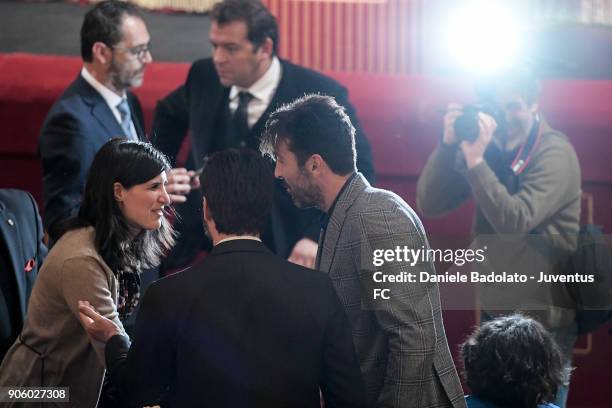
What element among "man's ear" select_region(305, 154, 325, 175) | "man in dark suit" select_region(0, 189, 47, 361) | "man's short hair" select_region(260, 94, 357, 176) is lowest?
"man in dark suit" select_region(0, 189, 47, 361)

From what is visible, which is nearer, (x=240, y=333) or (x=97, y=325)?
(x=240, y=333)

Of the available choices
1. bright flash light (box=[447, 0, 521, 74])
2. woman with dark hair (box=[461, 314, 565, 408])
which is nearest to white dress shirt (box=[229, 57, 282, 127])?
woman with dark hair (box=[461, 314, 565, 408])

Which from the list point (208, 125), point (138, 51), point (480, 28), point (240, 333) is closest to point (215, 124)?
point (208, 125)

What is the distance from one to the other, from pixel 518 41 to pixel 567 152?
225cm

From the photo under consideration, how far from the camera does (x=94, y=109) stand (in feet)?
7.89

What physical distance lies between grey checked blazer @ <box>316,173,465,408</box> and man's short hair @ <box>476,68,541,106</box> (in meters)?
1.03

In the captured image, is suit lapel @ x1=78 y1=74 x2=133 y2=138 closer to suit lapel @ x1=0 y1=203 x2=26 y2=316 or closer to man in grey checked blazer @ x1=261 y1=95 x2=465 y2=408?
suit lapel @ x1=0 y1=203 x2=26 y2=316

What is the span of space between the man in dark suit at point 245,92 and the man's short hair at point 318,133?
861 millimetres

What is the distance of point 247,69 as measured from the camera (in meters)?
2.57

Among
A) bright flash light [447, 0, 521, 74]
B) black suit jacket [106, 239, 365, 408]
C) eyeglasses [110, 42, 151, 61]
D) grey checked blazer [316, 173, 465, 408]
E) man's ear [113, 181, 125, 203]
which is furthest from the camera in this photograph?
bright flash light [447, 0, 521, 74]

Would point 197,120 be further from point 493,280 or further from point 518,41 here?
point 518,41

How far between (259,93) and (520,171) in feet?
2.38

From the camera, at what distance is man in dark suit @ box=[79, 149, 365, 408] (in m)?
1.36

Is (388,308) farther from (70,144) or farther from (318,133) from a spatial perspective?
(70,144)
